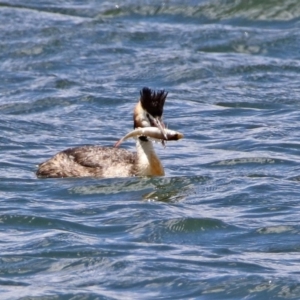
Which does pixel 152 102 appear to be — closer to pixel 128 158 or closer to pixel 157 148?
pixel 128 158

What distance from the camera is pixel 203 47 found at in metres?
22.1

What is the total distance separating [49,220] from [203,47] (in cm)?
920

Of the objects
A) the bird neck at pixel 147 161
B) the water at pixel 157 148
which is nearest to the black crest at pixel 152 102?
the bird neck at pixel 147 161

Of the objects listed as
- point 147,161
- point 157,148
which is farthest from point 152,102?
point 157,148

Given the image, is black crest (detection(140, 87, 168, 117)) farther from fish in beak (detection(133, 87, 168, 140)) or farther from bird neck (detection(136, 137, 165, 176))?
bird neck (detection(136, 137, 165, 176))

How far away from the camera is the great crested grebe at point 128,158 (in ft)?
49.1

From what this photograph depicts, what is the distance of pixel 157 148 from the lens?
16938 mm

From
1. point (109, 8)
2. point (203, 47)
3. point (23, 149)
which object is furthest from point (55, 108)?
point (109, 8)

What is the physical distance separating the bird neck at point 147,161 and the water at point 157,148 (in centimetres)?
11

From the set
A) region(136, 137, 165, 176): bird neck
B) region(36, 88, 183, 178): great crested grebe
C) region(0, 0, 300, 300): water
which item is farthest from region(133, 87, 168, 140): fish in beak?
region(0, 0, 300, 300): water

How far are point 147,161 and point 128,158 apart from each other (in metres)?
0.31

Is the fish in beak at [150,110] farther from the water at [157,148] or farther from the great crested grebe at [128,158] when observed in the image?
the water at [157,148]

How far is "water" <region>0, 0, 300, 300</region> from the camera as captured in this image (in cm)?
1170

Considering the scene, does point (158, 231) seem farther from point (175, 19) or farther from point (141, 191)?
point (175, 19)
